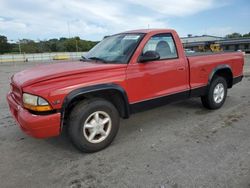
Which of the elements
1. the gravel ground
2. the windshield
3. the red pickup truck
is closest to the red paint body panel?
the red pickup truck

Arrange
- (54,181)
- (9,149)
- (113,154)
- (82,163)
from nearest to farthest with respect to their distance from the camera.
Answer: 1. (54,181)
2. (82,163)
3. (113,154)
4. (9,149)

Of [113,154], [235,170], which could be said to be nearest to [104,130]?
[113,154]

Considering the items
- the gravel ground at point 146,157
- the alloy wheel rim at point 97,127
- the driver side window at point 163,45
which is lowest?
the gravel ground at point 146,157

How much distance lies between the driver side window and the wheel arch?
4.09 feet

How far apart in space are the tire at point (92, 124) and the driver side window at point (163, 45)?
4.57ft

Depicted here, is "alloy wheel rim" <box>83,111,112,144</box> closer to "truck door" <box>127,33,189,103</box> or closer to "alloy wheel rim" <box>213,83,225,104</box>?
"truck door" <box>127,33,189,103</box>

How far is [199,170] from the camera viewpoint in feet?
9.68

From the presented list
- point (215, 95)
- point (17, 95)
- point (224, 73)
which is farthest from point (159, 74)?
point (224, 73)

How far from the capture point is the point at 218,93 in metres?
5.50

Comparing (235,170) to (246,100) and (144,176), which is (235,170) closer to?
(144,176)

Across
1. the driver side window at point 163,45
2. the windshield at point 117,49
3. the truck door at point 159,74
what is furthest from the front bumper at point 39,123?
the driver side window at point 163,45

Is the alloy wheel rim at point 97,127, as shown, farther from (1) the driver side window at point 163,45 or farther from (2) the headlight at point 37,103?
(1) the driver side window at point 163,45

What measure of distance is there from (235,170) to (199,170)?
1.46 ft

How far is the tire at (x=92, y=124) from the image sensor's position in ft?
10.8
